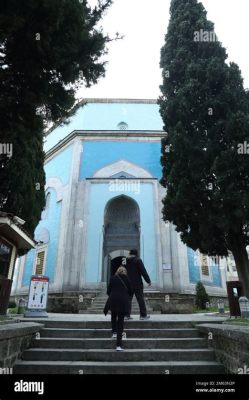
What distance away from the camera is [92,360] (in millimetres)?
5219

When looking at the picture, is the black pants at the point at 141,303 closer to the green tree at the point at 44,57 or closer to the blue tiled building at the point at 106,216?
the green tree at the point at 44,57

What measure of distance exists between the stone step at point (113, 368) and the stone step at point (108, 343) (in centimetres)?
75

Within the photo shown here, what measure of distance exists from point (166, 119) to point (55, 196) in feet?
34.3

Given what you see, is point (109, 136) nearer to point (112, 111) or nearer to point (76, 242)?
point (112, 111)

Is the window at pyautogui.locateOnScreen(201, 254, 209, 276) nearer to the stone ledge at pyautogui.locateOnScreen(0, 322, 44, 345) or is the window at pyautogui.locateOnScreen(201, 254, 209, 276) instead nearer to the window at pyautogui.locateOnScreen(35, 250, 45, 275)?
the window at pyautogui.locateOnScreen(35, 250, 45, 275)

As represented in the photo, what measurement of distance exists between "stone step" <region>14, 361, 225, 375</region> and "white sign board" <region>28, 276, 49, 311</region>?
3.64m

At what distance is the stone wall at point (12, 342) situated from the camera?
4344 millimetres

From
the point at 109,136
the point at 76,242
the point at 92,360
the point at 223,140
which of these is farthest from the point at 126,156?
the point at 92,360

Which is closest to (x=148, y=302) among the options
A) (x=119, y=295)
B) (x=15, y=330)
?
(x=119, y=295)

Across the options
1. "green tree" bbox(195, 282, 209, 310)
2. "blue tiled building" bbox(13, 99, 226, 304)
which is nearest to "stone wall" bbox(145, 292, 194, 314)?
"green tree" bbox(195, 282, 209, 310)

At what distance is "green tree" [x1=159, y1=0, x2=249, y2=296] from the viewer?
31.1ft

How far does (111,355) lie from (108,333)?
36.4 inches

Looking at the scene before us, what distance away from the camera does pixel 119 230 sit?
18312 millimetres

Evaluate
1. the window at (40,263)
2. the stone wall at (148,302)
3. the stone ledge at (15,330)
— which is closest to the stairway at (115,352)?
the stone ledge at (15,330)
